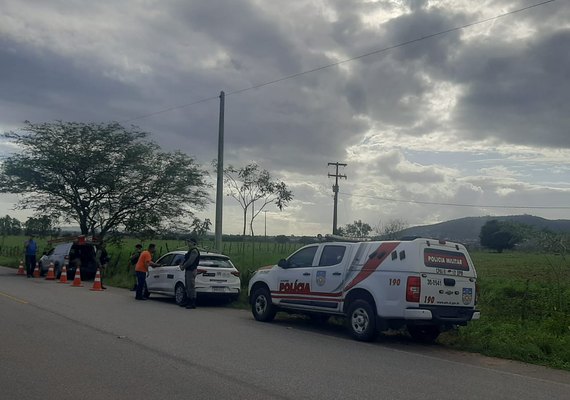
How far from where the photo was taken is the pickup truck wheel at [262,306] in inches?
575

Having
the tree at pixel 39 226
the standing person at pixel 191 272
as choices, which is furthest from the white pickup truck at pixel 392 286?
the tree at pixel 39 226

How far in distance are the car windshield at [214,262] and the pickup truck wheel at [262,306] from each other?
9.39ft

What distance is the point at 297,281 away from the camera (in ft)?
45.9

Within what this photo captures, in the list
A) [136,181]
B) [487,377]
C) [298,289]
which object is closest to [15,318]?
[298,289]

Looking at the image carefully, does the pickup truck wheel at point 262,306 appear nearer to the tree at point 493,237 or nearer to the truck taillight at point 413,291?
the truck taillight at point 413,291

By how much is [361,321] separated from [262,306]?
333 cm

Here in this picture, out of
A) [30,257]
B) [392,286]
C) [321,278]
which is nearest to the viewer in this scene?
[392,286]

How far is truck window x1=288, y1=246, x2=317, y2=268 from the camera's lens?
1397 cm

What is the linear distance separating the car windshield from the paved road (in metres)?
3.32

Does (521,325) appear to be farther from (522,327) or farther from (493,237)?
(493,237)

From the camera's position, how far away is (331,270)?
518 inches

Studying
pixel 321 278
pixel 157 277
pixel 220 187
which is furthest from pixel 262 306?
pixel 220 187

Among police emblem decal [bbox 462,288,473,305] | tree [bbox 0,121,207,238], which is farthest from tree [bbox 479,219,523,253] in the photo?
police emblem decal [bbox 462,288,473,305]

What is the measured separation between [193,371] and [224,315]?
7342 mm
